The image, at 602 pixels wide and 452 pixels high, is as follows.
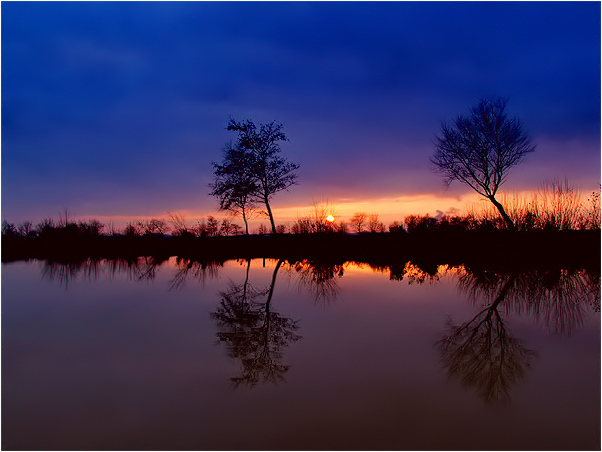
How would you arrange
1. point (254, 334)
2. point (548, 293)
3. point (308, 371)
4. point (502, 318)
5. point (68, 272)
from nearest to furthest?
point (308, 371) → point (254, 334) → point (502, 318) → point (548, 293) → point (68, 272)

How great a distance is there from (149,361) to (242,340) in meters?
1.12

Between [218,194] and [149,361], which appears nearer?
[149,361]

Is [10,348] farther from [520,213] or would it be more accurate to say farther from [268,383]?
[520,213]

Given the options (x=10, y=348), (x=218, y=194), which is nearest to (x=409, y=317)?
(x=10, y=348)

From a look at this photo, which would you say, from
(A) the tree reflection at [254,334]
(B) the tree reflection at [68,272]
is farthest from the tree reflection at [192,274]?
(B) the tree reflection at [68,272]

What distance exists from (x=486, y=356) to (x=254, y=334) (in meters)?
2.73

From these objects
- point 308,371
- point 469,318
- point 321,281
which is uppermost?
point 321,281

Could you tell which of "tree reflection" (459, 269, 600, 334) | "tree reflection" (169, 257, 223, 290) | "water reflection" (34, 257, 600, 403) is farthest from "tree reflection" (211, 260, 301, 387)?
"tree reflection" (459, 269, 600, 334)

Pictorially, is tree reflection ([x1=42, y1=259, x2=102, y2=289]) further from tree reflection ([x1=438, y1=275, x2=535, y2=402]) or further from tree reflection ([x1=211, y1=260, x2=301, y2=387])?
tree reflection ([x1=438, y1=275, x2=535, y2=402])

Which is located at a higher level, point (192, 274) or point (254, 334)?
point (192, 274)

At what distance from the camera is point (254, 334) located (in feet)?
16.9

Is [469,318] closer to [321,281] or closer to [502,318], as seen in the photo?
[502,318]

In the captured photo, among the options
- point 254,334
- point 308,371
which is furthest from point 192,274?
point 308,371

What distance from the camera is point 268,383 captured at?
358 centimetres
